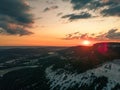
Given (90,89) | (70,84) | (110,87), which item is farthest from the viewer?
(70,84)

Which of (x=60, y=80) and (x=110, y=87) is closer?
(x=110, y=87)

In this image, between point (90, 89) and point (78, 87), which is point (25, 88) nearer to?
point (78, 87)

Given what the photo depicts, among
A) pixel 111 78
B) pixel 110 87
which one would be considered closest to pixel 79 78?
pixel 111 78

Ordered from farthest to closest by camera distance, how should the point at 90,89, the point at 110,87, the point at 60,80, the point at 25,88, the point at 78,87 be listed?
the point at 25,88, the point at 60,80, the point at 78,87, the point at 90,89, the point at 110,87

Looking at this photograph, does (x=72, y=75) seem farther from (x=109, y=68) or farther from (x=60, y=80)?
(x=109, y=68)

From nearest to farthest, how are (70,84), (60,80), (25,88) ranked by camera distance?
(70,84), (60,80), (25,88)

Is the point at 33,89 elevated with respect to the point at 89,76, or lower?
lower

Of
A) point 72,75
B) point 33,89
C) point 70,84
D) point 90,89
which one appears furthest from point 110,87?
point 33,89

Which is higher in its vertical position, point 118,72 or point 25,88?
point 118,72

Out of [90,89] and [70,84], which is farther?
[70,84]
